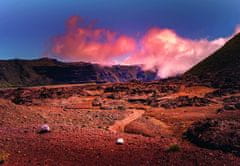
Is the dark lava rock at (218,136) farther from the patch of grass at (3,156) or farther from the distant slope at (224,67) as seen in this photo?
the distant slope at (224,67)

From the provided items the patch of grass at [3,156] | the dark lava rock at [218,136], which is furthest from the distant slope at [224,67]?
the patch of grass at [3,156]

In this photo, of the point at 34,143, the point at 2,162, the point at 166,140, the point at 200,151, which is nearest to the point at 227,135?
the point at 200,151

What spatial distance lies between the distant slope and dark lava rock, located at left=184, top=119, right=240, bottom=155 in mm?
58232

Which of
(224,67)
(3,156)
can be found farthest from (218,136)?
(224,67)

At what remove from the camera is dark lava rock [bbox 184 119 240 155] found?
51.6 feet

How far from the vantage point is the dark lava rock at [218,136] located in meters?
15.7

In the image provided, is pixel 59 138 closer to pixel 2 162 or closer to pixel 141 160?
pixel 2 162

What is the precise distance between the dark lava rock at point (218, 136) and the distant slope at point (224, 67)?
5823 cm

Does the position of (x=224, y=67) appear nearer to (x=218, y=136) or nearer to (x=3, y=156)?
(x=218, y=136)

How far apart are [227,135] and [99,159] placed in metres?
7.54

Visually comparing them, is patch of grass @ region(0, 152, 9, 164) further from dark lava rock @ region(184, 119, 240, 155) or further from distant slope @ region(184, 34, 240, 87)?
distant slope @ region(184, 34, 240, 87)

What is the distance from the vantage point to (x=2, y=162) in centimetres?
1421

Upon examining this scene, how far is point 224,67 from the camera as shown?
98.1m

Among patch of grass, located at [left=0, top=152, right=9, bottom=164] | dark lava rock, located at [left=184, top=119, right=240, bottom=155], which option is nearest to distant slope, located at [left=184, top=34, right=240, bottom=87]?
dark lava rock, located at [left=184, top=119, right=240, bottom=155]
